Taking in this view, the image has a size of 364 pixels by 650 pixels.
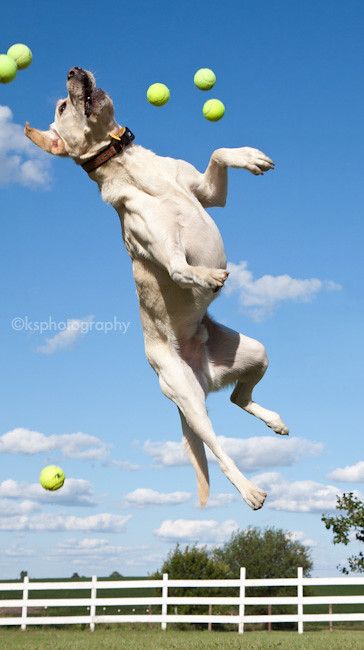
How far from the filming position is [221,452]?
5.79 metres

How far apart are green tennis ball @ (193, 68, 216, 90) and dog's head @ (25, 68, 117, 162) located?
943 mm

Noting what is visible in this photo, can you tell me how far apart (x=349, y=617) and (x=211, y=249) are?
1624 centimetres

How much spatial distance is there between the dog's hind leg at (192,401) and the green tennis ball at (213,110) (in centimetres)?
172

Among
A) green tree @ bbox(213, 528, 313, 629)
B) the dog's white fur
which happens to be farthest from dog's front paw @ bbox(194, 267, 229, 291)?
green tree @ bbox(213, 528, 313, 629)

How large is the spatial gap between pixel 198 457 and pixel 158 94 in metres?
2.74

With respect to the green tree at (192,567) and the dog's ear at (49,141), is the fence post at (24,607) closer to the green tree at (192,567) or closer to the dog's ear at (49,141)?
the green tree at (192,567)

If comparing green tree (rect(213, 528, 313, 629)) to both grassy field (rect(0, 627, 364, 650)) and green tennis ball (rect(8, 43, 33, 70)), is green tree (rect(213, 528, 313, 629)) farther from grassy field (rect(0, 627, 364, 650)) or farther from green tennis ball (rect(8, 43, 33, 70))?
green tennis ball (rect(8, 43, 33, 70))

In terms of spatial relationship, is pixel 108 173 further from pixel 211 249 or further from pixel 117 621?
pixel 117 621

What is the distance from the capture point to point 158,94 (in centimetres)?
631

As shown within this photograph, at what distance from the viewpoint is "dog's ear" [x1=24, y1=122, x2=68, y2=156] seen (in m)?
5.98

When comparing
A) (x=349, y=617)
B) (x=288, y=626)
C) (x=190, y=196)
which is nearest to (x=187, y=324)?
(x=190, y=196)

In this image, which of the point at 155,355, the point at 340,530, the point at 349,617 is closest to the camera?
the point at 155,355

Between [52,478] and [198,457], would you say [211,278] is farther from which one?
[52,478]

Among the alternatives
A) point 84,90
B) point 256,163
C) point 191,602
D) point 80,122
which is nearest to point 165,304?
point 256,163
